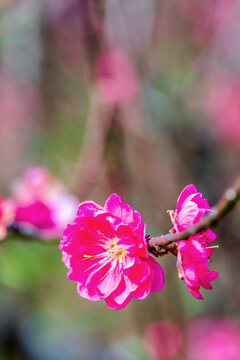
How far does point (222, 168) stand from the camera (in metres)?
2.32

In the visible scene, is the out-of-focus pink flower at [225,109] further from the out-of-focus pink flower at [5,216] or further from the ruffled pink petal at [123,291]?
the ruffled pink petal at [123,291]

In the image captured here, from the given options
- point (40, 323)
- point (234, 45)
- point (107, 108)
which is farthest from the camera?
point (40, 323)

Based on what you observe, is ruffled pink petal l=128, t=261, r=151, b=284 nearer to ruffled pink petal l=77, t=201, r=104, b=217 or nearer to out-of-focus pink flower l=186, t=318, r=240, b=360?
ruffled pink petal l=77, t=201, r=104, b=217

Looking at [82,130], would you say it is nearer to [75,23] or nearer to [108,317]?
[75,23]

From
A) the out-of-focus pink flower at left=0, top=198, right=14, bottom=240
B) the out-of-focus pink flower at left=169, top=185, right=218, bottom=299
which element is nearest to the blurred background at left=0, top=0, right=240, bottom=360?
the out-of-focus pink flower at left=0, top=198, right=14, bottom=240

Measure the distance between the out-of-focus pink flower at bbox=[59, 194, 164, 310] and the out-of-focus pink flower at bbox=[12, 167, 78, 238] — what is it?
536 millimetres

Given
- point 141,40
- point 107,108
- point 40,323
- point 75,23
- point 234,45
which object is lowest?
point 40,323

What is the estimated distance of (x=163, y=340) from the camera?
206 cm

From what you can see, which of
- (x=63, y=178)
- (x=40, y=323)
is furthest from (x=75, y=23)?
(x=40, y=323)

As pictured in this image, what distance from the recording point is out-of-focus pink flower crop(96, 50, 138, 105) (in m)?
2.35

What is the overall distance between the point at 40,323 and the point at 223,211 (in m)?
2.51

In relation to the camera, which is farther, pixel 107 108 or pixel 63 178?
pixel 63 178

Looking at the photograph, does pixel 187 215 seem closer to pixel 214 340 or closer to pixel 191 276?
pixel 191 276

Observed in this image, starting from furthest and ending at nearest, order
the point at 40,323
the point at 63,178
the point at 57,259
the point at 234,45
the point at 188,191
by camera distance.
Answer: the point at 63,178 → the point at 40,323 → the point at 57,259 → the point at 234,45 → the point at 188,191
